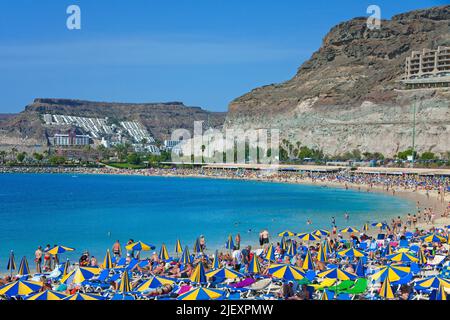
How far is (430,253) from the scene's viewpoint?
2233 centimetres

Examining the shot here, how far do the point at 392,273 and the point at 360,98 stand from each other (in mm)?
107958

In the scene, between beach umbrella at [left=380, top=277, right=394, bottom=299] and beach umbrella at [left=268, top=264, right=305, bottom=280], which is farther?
beach umbrella at [left=268, top=264, right=305, bottom=280]

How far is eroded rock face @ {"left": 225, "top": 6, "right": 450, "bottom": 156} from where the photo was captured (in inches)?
4222

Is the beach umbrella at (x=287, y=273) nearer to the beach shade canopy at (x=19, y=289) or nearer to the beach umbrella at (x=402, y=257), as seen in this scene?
the beach umbrella at (x=402, y=257)

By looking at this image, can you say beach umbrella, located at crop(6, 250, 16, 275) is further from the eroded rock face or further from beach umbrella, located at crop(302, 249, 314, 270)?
the eroded rock face

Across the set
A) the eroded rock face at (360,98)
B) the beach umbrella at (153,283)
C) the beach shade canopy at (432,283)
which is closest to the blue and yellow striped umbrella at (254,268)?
the beach umbrella at (153,283)

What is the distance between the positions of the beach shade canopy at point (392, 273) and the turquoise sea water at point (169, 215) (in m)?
15.9

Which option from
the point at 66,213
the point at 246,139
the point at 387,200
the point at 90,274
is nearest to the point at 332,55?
the point at 246,139

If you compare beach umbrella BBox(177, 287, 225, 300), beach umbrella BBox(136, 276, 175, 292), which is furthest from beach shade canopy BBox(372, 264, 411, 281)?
beach umbrella BBox(136, 276, 175, 292)

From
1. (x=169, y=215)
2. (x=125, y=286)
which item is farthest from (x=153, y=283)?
(x=169, y=215)

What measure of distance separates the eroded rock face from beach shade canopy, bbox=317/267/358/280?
294 ft

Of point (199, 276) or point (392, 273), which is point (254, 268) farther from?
point (392, 273)

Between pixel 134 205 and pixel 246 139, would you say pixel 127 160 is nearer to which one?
pixel 246 139

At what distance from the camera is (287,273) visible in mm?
16156
